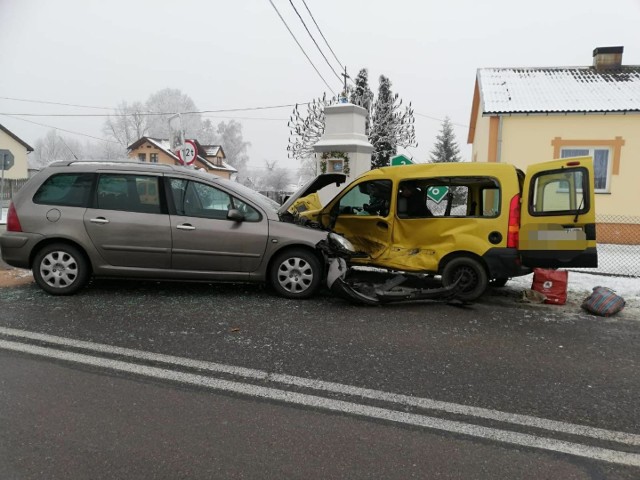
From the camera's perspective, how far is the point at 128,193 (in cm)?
586

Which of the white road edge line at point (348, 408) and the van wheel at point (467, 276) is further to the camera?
the van wheel at point (467, 276)

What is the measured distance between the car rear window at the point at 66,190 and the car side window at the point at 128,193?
0.17m

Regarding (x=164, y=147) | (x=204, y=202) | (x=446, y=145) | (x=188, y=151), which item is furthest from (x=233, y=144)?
(x=204, y=202)

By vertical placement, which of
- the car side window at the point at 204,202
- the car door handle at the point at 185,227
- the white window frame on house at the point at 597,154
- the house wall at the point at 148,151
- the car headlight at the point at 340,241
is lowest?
the car headlight at the point at 340,241

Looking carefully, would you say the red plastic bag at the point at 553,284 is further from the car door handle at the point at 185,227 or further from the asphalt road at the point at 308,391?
the car door handle at the point at 185,227

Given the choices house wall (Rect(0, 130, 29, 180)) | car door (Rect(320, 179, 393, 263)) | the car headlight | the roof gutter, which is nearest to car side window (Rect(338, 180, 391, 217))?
car door (Rect(320, 179, 393, 263))

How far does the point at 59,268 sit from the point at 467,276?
519 cm

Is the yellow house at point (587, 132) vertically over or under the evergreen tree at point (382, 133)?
under

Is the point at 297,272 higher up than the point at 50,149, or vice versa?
the point at 50,149

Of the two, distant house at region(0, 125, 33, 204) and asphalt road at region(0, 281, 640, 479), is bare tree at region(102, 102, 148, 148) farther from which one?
asphalt road at region(0, 281, 640, 479)

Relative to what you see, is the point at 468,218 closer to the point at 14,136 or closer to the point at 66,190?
the point at 66,190

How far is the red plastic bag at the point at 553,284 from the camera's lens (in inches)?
239

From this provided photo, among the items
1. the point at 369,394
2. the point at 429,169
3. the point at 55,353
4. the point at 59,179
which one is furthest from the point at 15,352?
the point at 429,169

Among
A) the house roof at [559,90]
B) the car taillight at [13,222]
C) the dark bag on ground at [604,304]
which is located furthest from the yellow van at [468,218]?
the house roof at [559,90]
